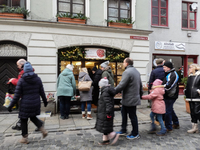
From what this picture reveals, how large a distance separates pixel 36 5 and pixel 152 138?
6.99m

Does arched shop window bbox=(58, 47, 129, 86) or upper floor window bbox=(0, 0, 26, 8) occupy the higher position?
upper floor window bbox=(0, 0, 26, 8)

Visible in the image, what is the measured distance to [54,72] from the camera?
7375 millimetres

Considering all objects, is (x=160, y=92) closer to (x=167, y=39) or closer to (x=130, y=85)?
(x=130, y=85)

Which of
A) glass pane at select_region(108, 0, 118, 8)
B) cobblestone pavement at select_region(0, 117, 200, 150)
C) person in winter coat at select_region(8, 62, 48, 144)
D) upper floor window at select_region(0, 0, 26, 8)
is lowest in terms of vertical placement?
cobblestone pavement at select_region(0, 117, 200, 150)

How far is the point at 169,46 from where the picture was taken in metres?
10.6

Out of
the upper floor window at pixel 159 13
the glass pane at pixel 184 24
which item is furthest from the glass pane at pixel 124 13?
the glass pane at pixel 184 24

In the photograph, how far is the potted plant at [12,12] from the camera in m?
6.82

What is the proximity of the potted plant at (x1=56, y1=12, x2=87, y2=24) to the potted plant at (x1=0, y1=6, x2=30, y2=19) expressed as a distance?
1.45 metres

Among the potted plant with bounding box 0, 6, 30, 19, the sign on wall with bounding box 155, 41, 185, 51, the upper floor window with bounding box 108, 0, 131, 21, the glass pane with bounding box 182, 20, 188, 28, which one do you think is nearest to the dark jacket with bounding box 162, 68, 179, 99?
the upper floor window with bounding box 108, 0, 131, 21

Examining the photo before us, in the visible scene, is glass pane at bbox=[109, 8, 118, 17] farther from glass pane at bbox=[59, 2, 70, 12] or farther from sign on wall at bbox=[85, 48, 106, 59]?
glass pane at bbox=[59, 2, 70, 12]

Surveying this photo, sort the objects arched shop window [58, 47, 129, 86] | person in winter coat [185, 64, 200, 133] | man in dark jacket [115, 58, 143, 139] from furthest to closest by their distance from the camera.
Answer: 1. arched shop window [58, 47, 129, 86]
2. person in winter coat [185, 64, 200, 133]
3. man in dark jacket [115, 58, 143, 139]

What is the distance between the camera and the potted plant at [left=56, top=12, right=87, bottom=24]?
7.43 m

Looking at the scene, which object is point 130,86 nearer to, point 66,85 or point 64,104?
point 66,85

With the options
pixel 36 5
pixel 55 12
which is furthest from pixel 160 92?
pixel 36 5
